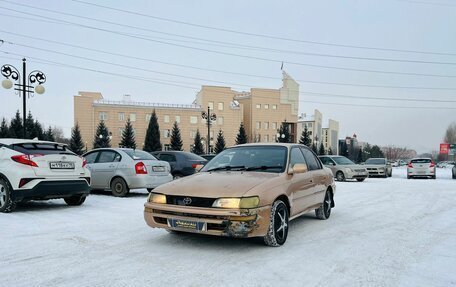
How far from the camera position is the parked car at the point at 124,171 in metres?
10.9

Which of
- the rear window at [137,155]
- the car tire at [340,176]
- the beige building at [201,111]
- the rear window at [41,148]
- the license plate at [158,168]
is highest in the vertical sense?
the beige building at [201,111]

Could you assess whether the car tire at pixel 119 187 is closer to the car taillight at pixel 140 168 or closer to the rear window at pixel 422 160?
the car taillight at pixel 140 168

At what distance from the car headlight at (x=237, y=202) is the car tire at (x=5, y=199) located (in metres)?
5.02

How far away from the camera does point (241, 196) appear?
493 cm

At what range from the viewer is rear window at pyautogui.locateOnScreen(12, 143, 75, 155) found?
7949mm

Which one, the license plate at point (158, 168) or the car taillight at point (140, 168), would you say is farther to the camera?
the license plate at point (158, 168)

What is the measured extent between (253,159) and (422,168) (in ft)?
74.6

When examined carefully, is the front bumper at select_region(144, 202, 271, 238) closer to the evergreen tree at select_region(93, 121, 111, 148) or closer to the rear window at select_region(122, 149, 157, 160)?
the rear window at select_region(122, 149, 157, 160)

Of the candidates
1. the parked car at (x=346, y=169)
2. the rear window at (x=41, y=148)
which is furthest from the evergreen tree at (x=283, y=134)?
the rear window at (x=41, y=148)

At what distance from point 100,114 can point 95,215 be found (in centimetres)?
7215

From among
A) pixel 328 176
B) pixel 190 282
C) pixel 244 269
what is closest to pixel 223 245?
pixel 244 269

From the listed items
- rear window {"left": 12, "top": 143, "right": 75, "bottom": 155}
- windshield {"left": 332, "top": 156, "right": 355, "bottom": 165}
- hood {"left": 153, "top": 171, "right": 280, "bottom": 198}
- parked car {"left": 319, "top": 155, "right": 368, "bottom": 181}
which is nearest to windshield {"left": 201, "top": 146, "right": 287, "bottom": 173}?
hood {"left": 153, "top": 171, "right": 280, "bottom": 198}

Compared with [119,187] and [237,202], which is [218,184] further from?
[119,187]

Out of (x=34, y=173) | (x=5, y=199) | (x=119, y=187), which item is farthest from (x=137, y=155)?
(x=5, y=199)
